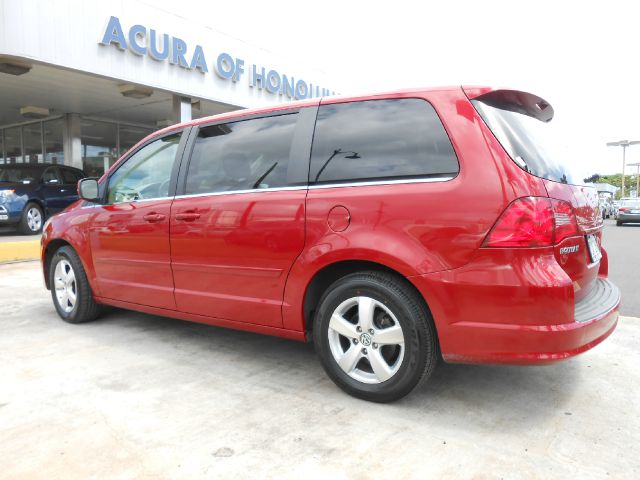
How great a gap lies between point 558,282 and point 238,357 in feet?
7.15

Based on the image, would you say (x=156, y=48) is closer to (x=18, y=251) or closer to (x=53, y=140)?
(x=18, y=251)

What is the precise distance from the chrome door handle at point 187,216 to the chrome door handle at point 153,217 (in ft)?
0.58

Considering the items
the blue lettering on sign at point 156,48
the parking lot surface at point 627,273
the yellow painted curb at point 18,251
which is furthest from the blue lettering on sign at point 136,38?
the parking lot surface at point 627,273

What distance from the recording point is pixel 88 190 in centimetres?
412

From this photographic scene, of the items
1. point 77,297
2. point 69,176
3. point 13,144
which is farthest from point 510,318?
point 13,144

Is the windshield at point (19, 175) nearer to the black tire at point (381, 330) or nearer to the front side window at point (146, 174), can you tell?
the front side window at point (146, 174)

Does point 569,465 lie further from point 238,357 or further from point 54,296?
point 54,296

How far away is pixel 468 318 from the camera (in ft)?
7.76

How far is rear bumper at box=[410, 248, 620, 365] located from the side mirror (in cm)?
296

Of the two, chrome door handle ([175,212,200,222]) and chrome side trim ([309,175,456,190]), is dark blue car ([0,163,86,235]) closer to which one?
chrome door handle ([175,212,200,222])

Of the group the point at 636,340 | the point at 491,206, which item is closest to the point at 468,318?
the point at 491,206

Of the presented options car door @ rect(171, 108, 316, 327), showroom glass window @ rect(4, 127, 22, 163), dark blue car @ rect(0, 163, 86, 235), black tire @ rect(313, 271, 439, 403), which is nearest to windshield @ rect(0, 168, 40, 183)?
dark blue car @ rect(0, 163, 86, 235)

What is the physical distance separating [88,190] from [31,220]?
8.39 m

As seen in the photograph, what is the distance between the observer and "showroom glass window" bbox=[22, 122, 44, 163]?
59.8 ft
